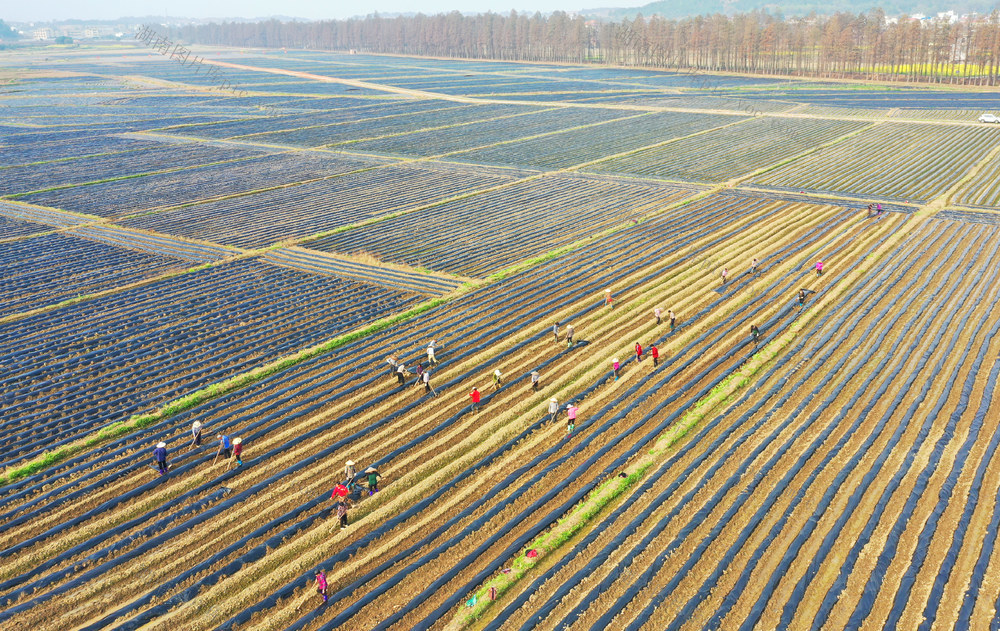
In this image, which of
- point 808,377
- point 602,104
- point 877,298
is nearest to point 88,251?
point 808,377

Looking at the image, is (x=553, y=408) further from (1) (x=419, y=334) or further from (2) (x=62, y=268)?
(2) (x=62, y=268)

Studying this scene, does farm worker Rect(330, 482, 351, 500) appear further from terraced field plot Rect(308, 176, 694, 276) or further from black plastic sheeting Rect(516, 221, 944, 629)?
terraced field plot Rect(308, 176, 694, 276)

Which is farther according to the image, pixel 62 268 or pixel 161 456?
pixel 62 268

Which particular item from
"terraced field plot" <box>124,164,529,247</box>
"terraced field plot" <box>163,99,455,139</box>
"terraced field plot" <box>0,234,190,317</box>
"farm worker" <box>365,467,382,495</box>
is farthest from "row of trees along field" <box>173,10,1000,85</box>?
"farm worker" <box>365,467,382,495</box>

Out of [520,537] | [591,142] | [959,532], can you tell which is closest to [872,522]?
[959,532]

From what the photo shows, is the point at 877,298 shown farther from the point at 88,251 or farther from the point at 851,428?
the point at 88,251

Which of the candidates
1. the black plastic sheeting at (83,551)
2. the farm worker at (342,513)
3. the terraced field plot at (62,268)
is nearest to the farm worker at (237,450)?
the black plastic sheeting at (83,551)

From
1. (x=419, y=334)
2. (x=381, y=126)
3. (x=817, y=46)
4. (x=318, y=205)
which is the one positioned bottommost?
(x=419, y=334)
